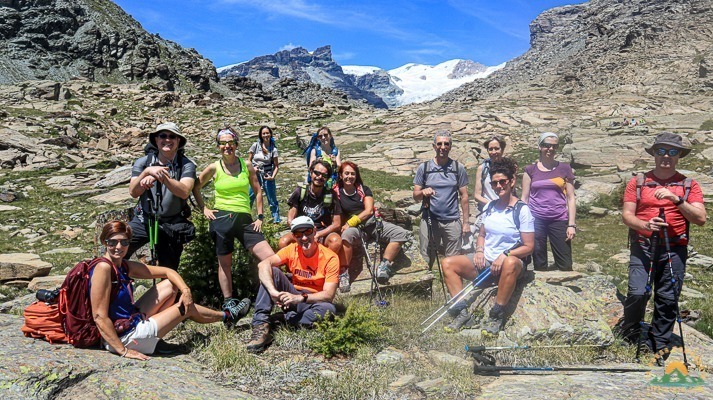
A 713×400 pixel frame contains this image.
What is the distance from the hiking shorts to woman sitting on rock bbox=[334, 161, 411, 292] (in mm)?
1677

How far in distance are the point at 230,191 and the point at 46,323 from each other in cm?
267

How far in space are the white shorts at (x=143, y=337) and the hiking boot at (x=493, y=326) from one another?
14.7 feet

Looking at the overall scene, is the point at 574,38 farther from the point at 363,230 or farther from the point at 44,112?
the point at 363,230

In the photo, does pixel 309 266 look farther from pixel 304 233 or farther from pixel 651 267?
pixel 651 267

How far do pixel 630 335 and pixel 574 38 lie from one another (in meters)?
165

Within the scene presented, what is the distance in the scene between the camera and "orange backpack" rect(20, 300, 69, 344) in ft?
17.1

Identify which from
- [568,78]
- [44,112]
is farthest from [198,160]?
[568,78]

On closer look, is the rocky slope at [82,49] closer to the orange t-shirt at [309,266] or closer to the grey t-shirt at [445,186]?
the grey t-shirt at [445,186]

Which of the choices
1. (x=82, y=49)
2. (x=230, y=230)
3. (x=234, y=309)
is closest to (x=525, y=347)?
(x=234, y=309)

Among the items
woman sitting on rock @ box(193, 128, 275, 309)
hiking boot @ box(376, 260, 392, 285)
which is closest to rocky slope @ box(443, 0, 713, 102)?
hiking boot @ box(376, 260, 392, 285)

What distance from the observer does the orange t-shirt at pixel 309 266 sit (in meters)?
6.53

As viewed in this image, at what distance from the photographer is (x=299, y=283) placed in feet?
21.8

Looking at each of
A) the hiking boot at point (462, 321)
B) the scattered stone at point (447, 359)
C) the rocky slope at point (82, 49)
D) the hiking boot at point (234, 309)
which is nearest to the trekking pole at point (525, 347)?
the scattered stone at point (447, 359)

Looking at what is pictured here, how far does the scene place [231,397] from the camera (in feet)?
15.3
